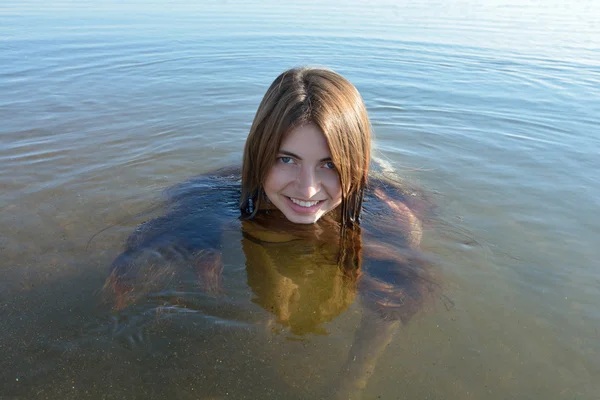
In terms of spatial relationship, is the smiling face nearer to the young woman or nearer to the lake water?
the young woman

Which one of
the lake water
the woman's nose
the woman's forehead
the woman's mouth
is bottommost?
the lake water

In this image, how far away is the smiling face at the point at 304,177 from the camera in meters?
2.67

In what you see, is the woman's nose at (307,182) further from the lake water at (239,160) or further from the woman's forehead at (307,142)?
the lake water at (239,160)

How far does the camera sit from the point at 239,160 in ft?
17.3

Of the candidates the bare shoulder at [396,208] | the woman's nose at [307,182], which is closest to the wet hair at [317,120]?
the woman's nose at [307,182]

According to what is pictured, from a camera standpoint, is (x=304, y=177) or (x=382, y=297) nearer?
(x=382, y=297)

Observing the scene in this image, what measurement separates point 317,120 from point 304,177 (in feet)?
1.17

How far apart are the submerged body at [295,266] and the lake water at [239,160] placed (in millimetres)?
112

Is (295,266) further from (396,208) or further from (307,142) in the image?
(396,208)

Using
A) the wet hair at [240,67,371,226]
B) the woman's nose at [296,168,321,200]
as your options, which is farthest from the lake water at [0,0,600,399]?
the wet hair at [240,67,371,226]

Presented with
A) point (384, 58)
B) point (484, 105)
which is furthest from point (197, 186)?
point (384, 58)

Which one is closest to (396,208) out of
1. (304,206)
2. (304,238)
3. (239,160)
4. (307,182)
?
(304,238)

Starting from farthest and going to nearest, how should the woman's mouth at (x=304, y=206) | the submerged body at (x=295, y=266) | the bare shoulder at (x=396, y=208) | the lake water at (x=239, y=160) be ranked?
the bare shoulder at (x=396, y=208) → the woman's mouth at (x=304, y=206) → the submerged body at (x=295, y=266) → the lake water at (x=239, y=160)

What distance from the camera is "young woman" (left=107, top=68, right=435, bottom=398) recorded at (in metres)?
2.56
